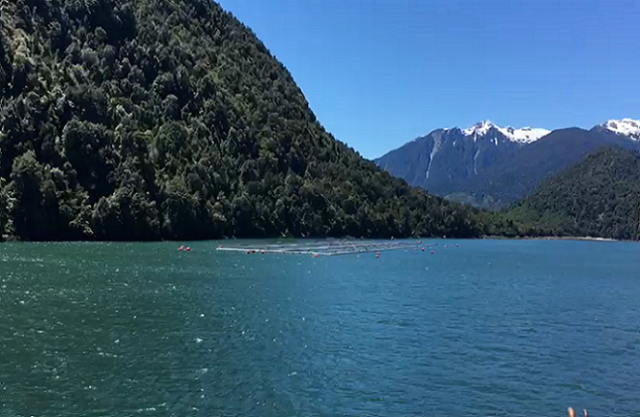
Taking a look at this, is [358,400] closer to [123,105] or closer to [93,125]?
[93,125]

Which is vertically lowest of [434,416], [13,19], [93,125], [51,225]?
[434,416]

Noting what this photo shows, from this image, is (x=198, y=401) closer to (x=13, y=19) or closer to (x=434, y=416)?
(x=434, y=416)

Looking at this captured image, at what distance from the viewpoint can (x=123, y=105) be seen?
19762cm

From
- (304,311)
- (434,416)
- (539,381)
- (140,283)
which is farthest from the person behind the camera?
(140,283)

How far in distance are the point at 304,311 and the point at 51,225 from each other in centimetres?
11902

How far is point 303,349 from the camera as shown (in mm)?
36594

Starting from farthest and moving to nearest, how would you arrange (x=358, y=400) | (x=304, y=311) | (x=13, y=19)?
(x=13, y=19)
(x=304, y=311)
(x=358, y=400)

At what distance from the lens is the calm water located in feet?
87.8

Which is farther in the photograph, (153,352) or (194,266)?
(194,266)

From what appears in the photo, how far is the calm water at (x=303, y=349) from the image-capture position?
87.8 ft

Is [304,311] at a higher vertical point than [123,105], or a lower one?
lower

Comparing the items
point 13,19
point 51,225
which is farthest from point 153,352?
point 13,19

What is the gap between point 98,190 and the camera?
545ft

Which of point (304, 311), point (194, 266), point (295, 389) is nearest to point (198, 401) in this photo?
point (295, 389)
